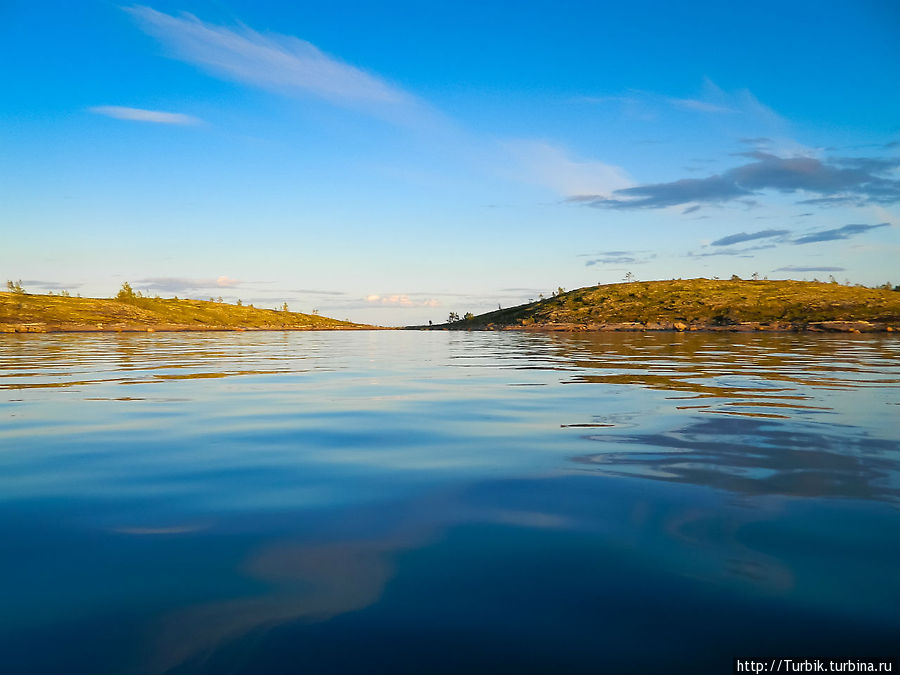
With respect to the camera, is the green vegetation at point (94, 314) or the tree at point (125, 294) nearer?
the green vegetation at point (94, 314)

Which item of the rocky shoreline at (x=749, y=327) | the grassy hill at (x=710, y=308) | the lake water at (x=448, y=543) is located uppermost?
the grassy hill at (x=710, y=308)

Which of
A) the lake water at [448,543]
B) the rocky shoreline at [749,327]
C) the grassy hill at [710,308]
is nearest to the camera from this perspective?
the lake water at [448,543]

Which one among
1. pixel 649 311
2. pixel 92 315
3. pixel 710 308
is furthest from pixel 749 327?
pixel 92 315

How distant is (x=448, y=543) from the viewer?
476 cm

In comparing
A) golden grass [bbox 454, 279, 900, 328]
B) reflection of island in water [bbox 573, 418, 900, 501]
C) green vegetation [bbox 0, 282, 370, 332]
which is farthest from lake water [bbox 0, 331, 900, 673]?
green vegetation [bbox 0, 282, 370, 332]

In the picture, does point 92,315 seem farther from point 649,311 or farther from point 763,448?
point 763,448

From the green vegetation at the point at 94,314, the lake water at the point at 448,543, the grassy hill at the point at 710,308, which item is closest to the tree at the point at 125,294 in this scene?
the green vegetation at the point at 94,314

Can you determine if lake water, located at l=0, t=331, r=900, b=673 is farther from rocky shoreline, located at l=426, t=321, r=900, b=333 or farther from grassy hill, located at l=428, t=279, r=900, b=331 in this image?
grassy hill, located at l=428, t=279, r=900, b=331

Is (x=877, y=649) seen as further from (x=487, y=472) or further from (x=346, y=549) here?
(x=487, y=472)

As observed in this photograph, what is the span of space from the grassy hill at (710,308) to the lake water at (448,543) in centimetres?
8730

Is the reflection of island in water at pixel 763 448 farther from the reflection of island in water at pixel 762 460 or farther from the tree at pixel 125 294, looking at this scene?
the tree at pixel 125 294

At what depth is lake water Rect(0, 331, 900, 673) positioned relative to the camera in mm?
3211

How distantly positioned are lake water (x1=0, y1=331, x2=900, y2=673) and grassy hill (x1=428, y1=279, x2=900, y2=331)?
8730 centimetres

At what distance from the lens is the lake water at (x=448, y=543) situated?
3211 millimetres
